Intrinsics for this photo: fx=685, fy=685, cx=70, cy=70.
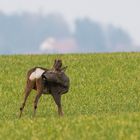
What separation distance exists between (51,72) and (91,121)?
393 centimetres

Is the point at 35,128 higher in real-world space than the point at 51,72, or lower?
lower

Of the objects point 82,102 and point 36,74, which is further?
point 82,102

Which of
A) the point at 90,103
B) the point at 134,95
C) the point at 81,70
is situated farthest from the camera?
the point at 81,70

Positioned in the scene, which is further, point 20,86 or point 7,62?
point 7,62

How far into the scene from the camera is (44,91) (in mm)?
21000

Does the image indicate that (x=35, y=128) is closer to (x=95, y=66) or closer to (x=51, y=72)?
(x=51, y=72)

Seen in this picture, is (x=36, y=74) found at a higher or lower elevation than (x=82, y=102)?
higher

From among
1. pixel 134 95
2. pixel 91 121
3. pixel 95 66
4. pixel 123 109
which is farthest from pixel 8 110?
pixel 95 66

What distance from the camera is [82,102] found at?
93.0 ft

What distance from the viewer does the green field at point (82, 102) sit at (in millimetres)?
15422

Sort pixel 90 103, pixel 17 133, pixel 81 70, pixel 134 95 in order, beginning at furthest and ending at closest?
pixel 81 70 < pixel 134 95 < pixel 90 103 < pixel 17 133

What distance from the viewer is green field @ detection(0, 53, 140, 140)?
1542 centimetres

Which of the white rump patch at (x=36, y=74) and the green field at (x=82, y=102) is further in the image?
the white rump patch at (x=36, y=74)

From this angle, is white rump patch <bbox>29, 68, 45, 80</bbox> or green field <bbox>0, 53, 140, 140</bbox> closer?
green field <bbox>0, 53, 140, 140</bbox>
